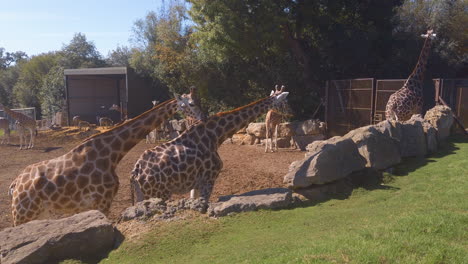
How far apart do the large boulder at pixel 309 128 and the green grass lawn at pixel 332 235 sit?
27.9 feet

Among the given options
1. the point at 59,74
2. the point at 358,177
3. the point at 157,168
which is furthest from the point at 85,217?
the point at 59,74

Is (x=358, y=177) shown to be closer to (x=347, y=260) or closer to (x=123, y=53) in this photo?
(x=347, y=260)

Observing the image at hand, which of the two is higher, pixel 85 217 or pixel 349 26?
pixel 349 26

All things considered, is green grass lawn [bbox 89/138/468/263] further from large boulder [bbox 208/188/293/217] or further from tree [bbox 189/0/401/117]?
tree [bbox 189/0/401/117]

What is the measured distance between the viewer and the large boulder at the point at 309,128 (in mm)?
15172

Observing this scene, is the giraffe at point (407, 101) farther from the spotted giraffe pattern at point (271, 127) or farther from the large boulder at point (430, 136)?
the spotted giraffe pattern at point (271, 127)

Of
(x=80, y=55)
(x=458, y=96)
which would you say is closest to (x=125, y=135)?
(x=458, y=96)

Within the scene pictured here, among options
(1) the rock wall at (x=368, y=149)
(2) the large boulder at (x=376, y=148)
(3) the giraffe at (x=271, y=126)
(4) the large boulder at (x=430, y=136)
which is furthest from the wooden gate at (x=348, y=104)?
(2) the large boulder at (x=376, y=148)

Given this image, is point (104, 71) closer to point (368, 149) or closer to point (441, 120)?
point (441, 120)

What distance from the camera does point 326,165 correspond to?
7031 mm

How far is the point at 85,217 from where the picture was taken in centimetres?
502

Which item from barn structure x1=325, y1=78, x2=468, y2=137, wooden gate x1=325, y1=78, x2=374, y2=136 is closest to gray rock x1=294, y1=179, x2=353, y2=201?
barn structure x1=325, y1=78, x2=468, y2=137

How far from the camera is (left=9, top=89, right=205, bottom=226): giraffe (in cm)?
569

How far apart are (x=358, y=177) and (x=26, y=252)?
570 centimetres
